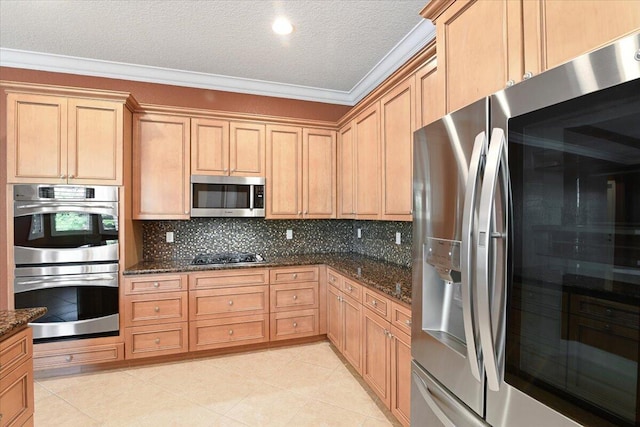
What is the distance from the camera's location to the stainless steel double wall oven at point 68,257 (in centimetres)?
272

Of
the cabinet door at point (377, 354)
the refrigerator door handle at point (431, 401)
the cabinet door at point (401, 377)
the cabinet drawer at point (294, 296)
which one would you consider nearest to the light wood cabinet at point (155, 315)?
the cabinet drawer at point (294, 296)

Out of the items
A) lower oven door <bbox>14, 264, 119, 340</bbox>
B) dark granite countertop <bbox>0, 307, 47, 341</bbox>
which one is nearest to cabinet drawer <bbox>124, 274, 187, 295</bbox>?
lower oven door <bbox>14, 264, 119, 340</bbox>

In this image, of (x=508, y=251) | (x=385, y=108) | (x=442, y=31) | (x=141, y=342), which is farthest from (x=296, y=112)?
(x=508, y=251)

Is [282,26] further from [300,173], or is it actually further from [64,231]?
[64,231]

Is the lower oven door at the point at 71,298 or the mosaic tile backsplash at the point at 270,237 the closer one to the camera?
the lower oven door at the point at 71,298

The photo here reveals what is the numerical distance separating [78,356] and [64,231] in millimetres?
1096

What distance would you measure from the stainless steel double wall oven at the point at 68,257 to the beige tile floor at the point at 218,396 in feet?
1.58

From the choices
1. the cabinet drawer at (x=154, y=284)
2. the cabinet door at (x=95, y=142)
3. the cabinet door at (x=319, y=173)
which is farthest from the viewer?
the cabinet door at (x=319, y=173)

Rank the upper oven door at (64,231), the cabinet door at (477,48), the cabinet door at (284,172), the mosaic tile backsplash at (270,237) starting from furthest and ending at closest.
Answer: the cabinet door at (284,172) < the mosaic tile backsplash at (270,237) < the upper oven door at (64,231) < the cabinet door at (477,48)

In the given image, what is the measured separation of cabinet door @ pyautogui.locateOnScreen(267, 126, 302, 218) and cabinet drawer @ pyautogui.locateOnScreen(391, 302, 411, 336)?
193 cm

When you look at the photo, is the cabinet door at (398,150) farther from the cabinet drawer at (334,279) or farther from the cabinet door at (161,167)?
the cabinet door at (161,167)

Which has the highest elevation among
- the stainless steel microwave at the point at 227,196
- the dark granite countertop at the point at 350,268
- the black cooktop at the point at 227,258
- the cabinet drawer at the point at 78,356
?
the stainless steel microwave at the point at 227,196

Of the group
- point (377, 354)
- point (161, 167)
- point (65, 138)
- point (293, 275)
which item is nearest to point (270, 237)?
point (293, 275)

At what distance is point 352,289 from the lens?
2.80m
